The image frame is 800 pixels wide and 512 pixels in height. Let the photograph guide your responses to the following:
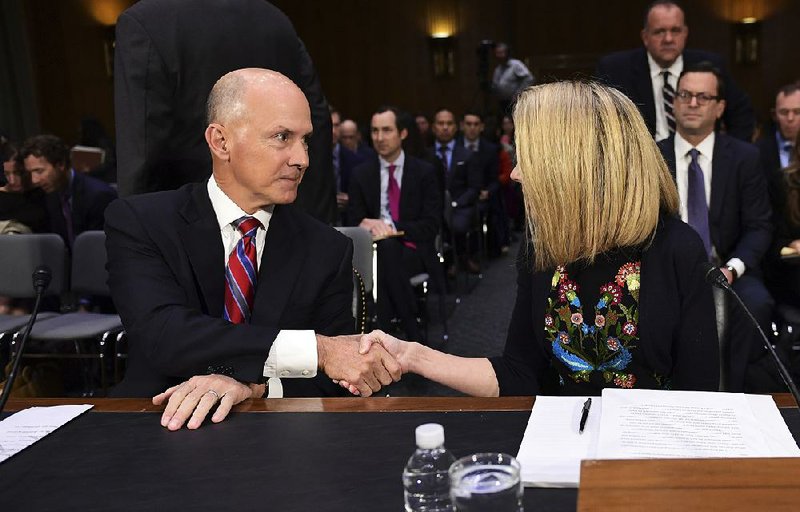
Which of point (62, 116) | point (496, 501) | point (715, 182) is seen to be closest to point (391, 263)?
point (715, 182)

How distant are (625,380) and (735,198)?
2.22 meters

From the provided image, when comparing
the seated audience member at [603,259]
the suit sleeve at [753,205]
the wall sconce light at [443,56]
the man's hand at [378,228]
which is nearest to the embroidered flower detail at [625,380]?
the seated audience member at [603,259]

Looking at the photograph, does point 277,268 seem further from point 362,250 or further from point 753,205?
point 753,205

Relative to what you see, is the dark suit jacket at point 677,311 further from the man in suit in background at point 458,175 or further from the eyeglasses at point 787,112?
the man in suit in background at point 458,175

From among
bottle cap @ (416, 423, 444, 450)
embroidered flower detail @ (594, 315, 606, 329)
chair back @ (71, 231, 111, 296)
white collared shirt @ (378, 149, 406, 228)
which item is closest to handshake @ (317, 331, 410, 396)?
embroidered flower detail @ (594, 315, 606, 329)

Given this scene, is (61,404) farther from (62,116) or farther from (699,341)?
(62,116)

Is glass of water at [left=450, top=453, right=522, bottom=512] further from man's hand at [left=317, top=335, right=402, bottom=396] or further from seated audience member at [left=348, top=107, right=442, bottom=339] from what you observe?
seated audience member at [left=348, top=107, right=442, bottom=339]

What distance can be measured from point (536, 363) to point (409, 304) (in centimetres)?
305

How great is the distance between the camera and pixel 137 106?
2.58m

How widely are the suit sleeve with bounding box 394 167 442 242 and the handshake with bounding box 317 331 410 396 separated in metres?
3.55

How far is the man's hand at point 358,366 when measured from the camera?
1954 millimetres

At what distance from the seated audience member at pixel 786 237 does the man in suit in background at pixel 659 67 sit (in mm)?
527

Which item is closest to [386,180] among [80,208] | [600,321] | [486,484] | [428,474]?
[80,208]

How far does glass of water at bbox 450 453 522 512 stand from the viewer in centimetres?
105
